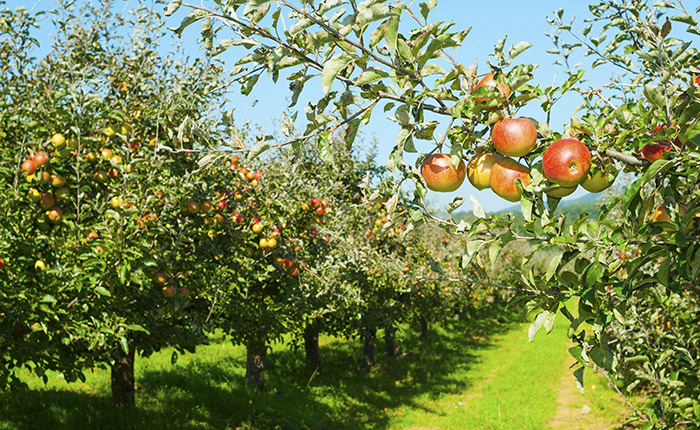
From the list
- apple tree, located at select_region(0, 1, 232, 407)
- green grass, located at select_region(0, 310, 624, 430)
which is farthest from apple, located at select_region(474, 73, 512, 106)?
green grass, located at select_region(0, 310, 624, 430)

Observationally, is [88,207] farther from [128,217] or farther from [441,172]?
[441,172]

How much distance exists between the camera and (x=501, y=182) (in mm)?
1807

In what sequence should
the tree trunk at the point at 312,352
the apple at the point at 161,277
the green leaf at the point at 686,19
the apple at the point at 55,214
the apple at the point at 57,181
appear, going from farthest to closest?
the tree trunk at the point at 312,352, the apple at the point at 161,277, the apple at the point at 55,214, the apple at the point at 57,181, the green leaf at the point at 686,19

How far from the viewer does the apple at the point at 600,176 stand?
1783 mm

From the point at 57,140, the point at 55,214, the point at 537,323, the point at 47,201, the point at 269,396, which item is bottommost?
the point at 269,396

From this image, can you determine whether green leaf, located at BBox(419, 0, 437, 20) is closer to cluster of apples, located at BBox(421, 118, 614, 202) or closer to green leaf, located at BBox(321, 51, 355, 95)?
green leaf, located at BBox(321, 51, 355, 95)

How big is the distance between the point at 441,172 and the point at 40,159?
445 centimetres

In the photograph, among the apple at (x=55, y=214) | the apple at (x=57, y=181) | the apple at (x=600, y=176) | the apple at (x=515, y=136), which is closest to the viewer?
the apple at (x=515, y=136)

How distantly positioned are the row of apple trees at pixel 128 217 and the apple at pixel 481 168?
1.04 feet

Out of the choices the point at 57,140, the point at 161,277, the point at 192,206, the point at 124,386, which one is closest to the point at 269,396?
the point at 124,386

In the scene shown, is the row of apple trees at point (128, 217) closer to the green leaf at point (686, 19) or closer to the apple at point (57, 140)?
the apple at point (57, 140)

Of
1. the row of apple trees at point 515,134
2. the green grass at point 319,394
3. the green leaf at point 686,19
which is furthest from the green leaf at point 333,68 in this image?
the green grass at point 319,394

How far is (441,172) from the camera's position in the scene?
6.07 ft

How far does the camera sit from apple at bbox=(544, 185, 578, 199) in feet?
5.70
